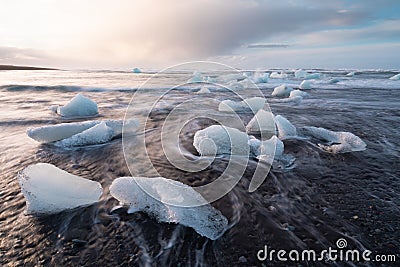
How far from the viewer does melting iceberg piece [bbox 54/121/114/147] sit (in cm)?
267

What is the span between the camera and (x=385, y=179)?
1935mm

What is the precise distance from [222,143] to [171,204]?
1188 mm

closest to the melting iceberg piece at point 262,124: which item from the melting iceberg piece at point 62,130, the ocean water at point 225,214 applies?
the ocean water at point 225,214

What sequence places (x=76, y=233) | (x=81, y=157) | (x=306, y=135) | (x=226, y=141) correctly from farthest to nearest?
(x=306, y=135) < (x=226, y=141) < (x=81, y=157) < (x=76, y=233)

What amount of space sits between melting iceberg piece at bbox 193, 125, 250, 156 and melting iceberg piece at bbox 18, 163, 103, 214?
1093 millimetres

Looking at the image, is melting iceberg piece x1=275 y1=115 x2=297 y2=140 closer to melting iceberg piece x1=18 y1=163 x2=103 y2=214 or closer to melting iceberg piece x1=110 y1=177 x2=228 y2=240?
melting iceberg piece x1=110 y1=177 x2=228 y2=240

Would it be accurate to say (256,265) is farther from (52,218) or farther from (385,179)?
(385,179)

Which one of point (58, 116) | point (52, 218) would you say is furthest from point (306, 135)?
point (58, 116)

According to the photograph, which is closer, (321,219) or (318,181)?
(321,219)

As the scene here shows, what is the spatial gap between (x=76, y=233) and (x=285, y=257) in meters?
1.08

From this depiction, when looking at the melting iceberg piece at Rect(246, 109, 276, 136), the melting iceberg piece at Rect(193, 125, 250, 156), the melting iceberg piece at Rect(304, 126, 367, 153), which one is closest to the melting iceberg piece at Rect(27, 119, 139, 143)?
the melting iceberg piece at Rect(193, 125, 250, 156)

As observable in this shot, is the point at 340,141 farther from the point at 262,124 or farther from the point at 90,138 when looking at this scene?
the point at 90,138

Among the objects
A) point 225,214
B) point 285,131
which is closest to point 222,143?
point 285,131

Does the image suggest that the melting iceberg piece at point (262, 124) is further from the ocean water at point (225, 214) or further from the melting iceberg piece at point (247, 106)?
the melting iceberg piece at point (247, 106)
